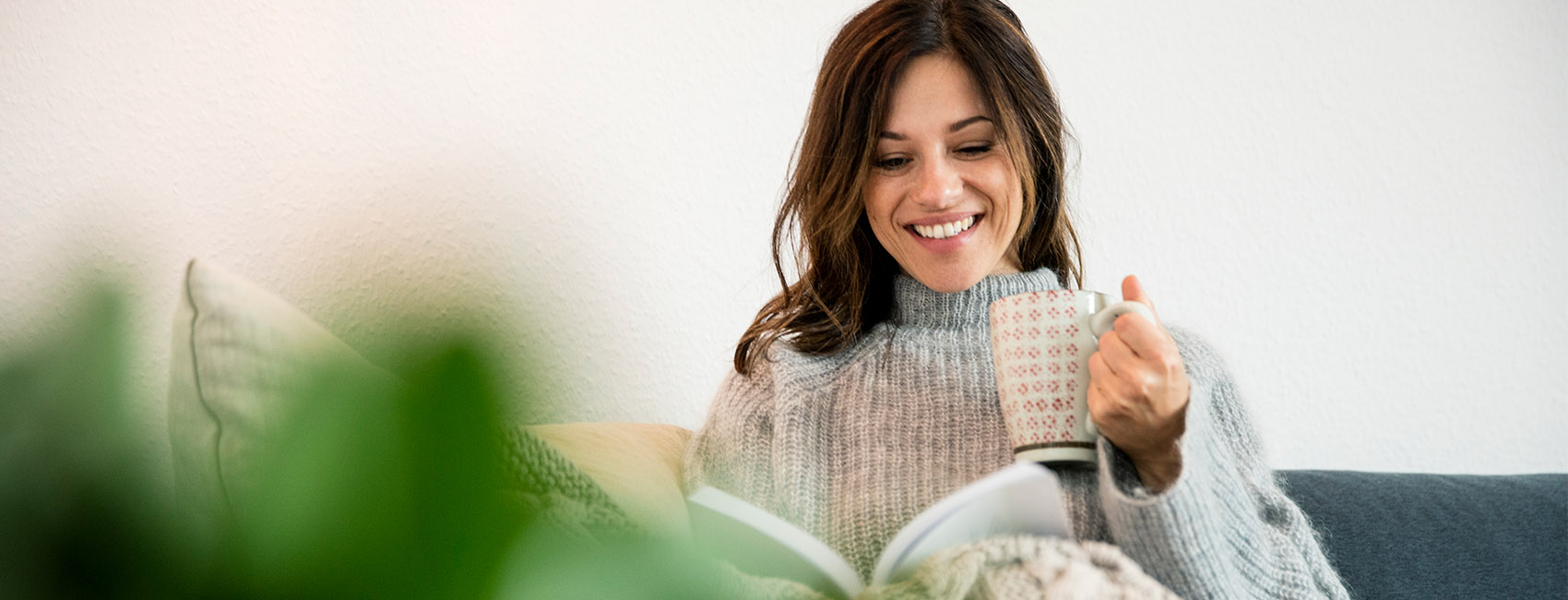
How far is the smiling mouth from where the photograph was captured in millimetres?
1149

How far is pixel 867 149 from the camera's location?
3.73 feet

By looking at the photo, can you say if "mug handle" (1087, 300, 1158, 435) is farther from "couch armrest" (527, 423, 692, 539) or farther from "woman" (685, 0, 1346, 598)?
"couch armrest" (527, 423, 692, 539)

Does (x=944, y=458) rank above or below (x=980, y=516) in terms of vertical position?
below

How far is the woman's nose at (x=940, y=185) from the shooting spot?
1.11m

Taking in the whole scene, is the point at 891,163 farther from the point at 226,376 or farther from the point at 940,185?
the point at 226,376

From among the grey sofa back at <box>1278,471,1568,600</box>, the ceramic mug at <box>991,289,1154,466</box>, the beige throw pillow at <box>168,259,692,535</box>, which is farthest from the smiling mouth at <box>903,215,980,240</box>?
the beige throw pillow at <box>168,259,692,535</box>

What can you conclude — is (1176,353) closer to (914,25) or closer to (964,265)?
(964,265)

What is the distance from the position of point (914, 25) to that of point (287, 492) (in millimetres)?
1072

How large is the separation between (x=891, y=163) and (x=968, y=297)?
192mm

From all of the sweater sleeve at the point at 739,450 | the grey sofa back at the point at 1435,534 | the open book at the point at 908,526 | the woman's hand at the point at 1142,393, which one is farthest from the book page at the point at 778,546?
the grey sofa back at the point at 1435,534

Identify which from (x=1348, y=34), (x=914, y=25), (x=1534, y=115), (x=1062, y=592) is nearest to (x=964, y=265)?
(x=914, y=25)

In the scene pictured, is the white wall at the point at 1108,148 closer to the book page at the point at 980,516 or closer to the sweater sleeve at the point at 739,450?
the sweater sleeve at the point at 739,450

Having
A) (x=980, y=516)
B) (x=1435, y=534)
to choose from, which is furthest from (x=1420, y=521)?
(x=980, y=516)

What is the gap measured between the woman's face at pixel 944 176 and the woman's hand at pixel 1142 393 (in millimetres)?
270
